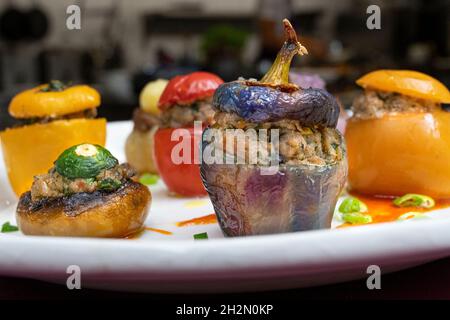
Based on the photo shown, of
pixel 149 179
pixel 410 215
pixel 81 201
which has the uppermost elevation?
pixel 81 201

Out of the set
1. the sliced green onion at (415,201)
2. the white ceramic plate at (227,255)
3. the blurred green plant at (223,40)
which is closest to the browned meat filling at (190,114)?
the sliced green onion at (415,201)

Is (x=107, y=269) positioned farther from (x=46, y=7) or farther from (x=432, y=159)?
(x=46, y=7)

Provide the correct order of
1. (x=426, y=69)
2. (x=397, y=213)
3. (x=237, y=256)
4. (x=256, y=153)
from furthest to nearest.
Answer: (x=426, y=69) → (x=397, y=213) → (x=256, y=153) → (x=237, y=256)

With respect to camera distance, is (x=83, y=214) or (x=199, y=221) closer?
(x=83, y=214)

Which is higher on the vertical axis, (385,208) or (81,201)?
(81,201)

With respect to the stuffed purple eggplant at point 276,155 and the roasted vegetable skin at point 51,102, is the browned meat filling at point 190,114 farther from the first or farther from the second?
the stuffed purple eggplant at point 276,155

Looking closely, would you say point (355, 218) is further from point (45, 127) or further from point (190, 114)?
point (45, 127)

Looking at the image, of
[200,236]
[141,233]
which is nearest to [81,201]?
[141,233]
